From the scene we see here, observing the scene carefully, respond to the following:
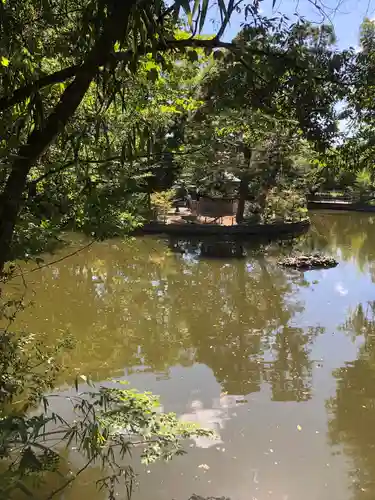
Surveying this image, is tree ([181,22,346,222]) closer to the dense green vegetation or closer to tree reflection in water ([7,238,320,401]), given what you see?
the dense green vegetation

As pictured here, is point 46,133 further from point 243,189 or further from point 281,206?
point 281,206

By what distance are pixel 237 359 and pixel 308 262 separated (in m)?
6.74

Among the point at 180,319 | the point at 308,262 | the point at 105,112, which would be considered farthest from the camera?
the point at 308,262

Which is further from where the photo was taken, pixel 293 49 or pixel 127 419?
pixel 127 419

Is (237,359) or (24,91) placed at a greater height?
(24,91)

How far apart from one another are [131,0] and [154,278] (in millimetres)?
9837

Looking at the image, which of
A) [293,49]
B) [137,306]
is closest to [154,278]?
[137,306]

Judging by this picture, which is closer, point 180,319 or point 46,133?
point 46,133

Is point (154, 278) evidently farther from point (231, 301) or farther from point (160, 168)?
point (160, 168)

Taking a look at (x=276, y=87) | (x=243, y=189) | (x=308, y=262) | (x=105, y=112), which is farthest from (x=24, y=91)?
(x=243, y=189)

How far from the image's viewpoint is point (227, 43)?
1.63 metres

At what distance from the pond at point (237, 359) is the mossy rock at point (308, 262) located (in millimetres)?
274

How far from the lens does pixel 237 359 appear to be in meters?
6.41

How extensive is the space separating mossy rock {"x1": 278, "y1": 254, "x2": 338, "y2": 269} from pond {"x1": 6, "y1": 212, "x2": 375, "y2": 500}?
274 mm
